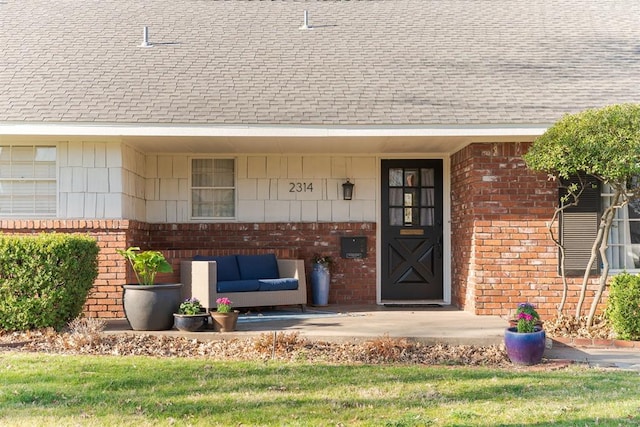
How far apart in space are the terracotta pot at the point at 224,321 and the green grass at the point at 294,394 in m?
1.16

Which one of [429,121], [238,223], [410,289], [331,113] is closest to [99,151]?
[238,223]

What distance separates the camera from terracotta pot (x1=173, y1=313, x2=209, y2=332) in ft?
28.4

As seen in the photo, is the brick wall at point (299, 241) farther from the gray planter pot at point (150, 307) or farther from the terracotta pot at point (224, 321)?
the terracotta pot at point (224, 321)

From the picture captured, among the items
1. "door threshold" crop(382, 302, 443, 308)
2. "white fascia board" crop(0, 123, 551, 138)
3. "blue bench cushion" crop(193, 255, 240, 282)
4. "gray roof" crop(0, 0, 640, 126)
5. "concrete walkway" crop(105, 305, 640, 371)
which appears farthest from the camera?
"door threshold" crop(382, 302, 443, 308)

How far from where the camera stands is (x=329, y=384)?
6578 mm

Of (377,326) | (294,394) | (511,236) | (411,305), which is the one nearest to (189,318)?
(377,326)

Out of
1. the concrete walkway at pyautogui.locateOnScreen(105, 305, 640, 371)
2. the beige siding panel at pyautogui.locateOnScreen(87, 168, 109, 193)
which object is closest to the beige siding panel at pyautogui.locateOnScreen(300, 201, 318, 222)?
the concrete walkway at pyautogui.locateOnScreen(105, 305, 640, 371)

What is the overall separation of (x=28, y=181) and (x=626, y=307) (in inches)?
329

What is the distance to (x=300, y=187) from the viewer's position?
481 inches

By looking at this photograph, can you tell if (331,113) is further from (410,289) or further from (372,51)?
(410,289)

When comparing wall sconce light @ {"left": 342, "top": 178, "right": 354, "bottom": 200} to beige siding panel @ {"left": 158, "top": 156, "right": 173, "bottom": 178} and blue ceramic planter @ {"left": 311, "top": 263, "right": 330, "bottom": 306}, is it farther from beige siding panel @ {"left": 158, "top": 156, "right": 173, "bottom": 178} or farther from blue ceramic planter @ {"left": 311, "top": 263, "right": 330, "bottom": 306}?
beige siding panel @ {"left": 158, "top": 156, "right": 173, "bottom": 178}

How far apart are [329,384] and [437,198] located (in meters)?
6.36

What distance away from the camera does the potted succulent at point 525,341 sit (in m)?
7.81

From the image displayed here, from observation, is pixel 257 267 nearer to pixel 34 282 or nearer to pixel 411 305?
pixel 411 305
